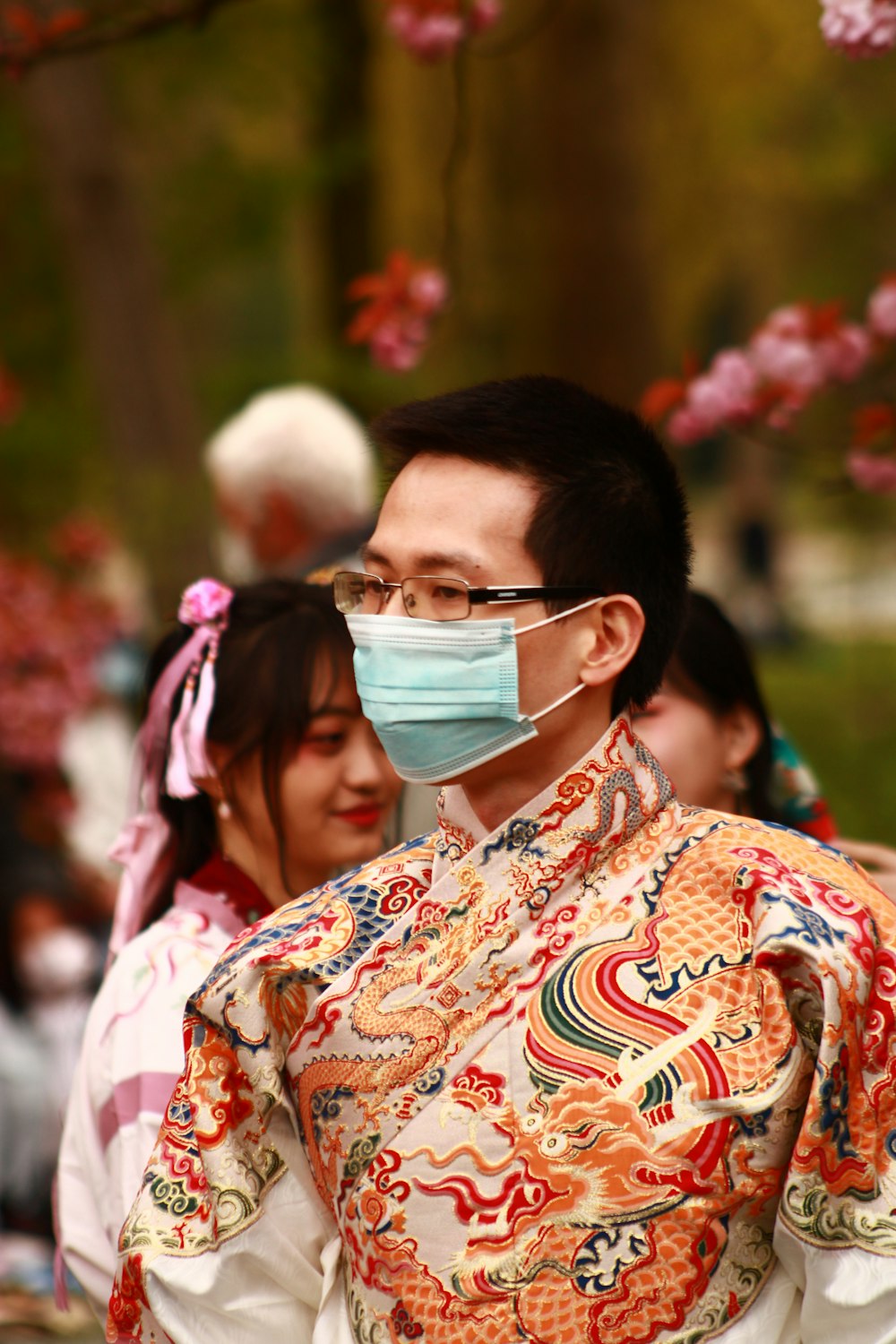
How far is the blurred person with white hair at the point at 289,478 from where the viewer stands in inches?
185

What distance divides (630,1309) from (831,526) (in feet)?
51.2

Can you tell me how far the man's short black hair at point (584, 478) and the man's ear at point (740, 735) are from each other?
98 cm

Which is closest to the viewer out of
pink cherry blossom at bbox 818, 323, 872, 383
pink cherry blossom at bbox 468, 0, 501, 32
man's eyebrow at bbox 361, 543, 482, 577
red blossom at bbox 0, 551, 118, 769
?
man's eyebrow at bbox 361, 543, 482, 577

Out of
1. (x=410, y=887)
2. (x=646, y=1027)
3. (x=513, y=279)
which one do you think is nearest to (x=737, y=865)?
(x=646, y=1027)

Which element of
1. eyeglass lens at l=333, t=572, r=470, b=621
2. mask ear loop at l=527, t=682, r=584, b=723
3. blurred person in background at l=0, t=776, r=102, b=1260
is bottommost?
blurred person in background at l=0, t=776, r=102, b=1260

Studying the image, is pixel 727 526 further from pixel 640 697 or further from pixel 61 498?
pixel 640 697

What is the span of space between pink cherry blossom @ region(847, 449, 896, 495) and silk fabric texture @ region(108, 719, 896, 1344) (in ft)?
7.18

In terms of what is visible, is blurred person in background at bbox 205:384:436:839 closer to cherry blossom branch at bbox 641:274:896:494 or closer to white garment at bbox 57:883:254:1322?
cherry blossom branch at bbox 641:274:896:494

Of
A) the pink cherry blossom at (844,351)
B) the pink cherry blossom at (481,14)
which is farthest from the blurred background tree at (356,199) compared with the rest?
the pink cherry blossom at (481,14)

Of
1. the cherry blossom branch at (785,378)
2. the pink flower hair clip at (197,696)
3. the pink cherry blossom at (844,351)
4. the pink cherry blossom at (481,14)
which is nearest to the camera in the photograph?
the pink flower hair clip at (197,696)

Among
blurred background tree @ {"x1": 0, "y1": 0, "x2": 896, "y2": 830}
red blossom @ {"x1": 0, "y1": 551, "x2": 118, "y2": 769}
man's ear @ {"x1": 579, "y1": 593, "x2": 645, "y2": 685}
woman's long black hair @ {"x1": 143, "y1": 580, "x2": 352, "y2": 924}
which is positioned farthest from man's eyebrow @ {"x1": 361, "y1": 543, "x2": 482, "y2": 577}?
red blossom @ {"x1": 0, "y1": 551, "x2": 118, "y2": 769}

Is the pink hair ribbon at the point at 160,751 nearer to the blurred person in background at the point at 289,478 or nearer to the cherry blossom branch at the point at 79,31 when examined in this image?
the cherry blossom branch at the point at 79,31

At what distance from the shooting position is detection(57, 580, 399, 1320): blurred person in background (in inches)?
101

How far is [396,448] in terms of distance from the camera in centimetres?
206
